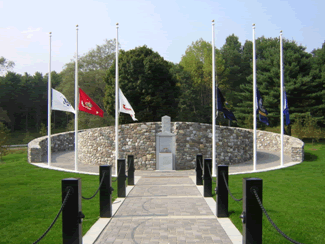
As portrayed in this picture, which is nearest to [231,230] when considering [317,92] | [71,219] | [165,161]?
[71,219]

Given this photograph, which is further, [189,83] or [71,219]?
[189,83]

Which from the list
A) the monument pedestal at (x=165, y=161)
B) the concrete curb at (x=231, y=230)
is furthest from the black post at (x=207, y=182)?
the monument pedestal at (x=165, y=161)

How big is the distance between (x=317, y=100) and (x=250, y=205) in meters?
38.0

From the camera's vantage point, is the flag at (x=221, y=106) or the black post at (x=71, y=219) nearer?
the black post at (x=71, y=219)

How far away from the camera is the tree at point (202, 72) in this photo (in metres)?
46.6

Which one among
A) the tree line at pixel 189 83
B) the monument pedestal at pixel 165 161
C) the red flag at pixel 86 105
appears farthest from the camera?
the tree line at pixel 189 83

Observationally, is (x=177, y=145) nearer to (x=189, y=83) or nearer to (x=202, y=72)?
(x=189, y=83)

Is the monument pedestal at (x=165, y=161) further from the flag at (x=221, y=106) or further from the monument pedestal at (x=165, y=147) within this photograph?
the flag at (x=221, y=106)

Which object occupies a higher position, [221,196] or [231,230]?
[221,196]

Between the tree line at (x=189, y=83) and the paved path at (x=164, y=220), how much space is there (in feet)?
75.0

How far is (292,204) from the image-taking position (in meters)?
8.98

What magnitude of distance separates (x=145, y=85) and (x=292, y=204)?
87.3 feet

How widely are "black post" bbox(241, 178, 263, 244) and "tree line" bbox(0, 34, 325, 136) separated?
28004 millimetres

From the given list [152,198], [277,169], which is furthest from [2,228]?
[277,169]
